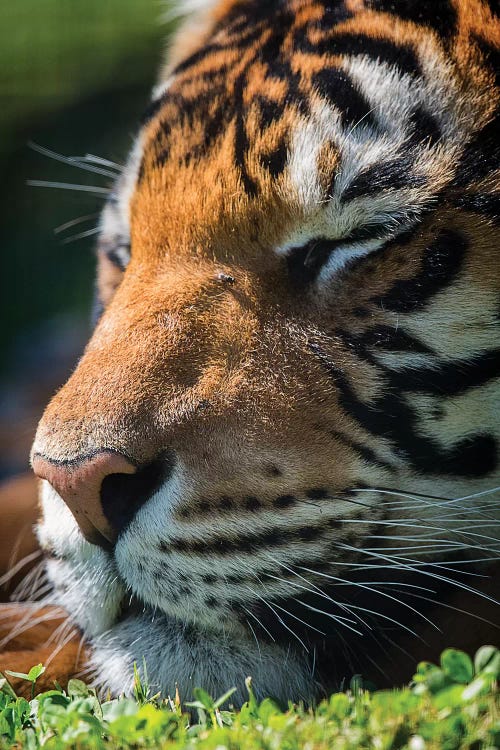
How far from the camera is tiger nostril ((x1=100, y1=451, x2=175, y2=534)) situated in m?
1.78

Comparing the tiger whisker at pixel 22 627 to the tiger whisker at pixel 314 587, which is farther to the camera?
the tiger whisker at pixel 22 627

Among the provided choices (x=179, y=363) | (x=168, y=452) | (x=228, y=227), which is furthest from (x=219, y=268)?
(x=168, y=452)

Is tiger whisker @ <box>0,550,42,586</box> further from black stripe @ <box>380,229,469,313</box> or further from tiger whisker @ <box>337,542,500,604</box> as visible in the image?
black stripe @ <box>380,229,469,313</box>

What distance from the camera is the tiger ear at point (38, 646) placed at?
88.0 inches

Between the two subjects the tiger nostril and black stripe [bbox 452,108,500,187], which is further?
black stripe [bbox 452,108,500,187]

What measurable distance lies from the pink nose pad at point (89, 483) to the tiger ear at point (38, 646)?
43 cm

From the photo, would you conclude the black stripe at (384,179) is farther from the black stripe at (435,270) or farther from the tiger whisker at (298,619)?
the tiger whisker at (298,619)

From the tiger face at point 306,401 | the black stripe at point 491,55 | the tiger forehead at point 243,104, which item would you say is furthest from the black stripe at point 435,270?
the black stripe at point 491,55

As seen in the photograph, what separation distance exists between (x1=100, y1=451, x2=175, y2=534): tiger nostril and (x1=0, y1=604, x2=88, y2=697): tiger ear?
1.57ft

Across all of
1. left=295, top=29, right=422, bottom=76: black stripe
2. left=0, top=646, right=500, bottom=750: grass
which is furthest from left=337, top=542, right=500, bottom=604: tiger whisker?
left=295, top=29, right=422, bottom=76: black stripe

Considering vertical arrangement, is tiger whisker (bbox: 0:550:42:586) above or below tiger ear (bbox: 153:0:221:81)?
below

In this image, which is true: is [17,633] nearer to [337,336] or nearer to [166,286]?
[166,286]

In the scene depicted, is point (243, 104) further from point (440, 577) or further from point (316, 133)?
point (440, 577)

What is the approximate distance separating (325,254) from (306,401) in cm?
33
